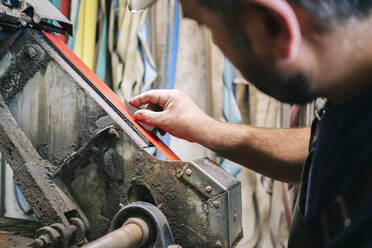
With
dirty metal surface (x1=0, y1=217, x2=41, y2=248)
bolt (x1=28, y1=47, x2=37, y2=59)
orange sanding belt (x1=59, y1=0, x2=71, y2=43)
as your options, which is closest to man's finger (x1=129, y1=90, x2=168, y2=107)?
bolt (x1=28, y1=47, x2=37, y2=59)

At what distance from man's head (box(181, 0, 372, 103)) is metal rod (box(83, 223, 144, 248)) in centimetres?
48

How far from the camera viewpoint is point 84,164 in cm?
98

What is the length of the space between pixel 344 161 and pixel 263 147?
683 millimetres

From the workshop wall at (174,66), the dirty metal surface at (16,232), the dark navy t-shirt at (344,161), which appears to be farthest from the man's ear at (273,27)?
the workshop wall at (174,66)

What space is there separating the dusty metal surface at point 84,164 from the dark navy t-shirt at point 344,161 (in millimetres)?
278

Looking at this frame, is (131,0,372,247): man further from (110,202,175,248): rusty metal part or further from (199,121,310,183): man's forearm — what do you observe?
(199,121,310,183): man's forearm

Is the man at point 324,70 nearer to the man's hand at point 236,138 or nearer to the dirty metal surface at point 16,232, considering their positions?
the man's hand at point 236,138

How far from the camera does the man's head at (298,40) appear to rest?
1.51 ft

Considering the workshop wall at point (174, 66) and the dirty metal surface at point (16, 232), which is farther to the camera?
the workshop wall at point (174, 66)

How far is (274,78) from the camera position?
1.67 feet

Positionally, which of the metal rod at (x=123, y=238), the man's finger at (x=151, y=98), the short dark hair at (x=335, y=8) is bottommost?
A: the metal rod at (x=123, y=238)

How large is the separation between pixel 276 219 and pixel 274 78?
2.10m

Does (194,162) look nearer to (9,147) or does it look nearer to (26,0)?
(9,147)

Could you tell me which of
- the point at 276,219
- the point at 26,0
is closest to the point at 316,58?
the point at 26,0
